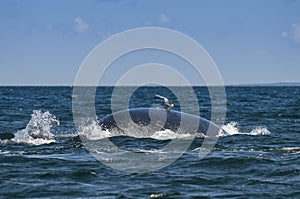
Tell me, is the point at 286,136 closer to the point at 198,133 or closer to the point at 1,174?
the point at 198,133

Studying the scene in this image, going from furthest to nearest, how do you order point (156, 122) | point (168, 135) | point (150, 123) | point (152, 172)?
point (150, 123) < point (156, 122) < point (168, 135) < point (152, 172)

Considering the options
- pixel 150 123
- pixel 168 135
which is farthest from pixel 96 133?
pixel 168 135

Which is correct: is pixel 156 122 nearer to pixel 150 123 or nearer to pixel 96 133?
pixel 150 123

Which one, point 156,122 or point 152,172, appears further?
point 156,122

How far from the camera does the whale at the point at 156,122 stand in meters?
20.0

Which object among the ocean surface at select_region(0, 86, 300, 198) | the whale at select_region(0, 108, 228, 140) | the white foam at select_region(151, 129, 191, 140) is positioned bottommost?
the ocean surface at select_region(0, 86, 300, 198)

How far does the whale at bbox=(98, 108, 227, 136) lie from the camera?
19953mm

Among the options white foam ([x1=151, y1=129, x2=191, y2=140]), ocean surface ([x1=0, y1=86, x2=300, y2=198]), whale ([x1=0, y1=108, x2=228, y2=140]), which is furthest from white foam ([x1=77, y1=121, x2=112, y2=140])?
white foam ([x1=151, y1=129, x2=191, y2=140])

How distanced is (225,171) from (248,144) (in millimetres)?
5392

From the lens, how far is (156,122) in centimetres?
1997

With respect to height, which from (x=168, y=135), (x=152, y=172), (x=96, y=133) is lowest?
(x=152, y=172)

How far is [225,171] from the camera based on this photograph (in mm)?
14586

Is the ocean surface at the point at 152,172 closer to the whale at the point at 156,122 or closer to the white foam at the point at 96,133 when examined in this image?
the white foam at the point at 96,133

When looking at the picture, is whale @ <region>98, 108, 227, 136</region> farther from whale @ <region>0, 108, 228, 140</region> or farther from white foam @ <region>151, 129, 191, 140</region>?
white foam @ <region>151, 129, 191, 140</region>
